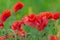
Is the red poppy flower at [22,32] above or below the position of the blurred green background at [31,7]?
below

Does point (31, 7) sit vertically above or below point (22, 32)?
above

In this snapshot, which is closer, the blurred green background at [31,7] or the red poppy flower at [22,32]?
the red poppy flower at [22,32]

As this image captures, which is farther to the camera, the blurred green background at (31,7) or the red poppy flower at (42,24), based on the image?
the blurred green background at (31,7)

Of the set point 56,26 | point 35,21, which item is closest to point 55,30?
point 56,26

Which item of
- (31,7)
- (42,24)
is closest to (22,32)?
(42,24)

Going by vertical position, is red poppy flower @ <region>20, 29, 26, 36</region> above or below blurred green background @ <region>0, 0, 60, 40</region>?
below

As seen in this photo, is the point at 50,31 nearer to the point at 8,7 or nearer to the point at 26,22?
the point at 26,22

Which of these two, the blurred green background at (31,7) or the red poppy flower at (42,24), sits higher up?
the blurred green background at (31,7)

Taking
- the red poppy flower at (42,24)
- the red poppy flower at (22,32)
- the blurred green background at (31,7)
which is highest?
the blurred green background at (31,7)

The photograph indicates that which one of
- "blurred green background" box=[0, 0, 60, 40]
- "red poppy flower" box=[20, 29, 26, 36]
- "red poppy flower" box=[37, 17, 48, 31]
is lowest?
"red poppy flower" box=[20, 29, 26, 36]

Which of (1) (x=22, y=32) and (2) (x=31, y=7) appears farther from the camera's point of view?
(2) (x=31, y=7)

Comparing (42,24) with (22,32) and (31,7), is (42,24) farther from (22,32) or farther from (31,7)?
(31,7)

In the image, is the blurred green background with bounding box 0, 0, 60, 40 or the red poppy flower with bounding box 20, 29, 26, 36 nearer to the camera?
the red poppy flower with bounding box 20, 29, 26, 36
